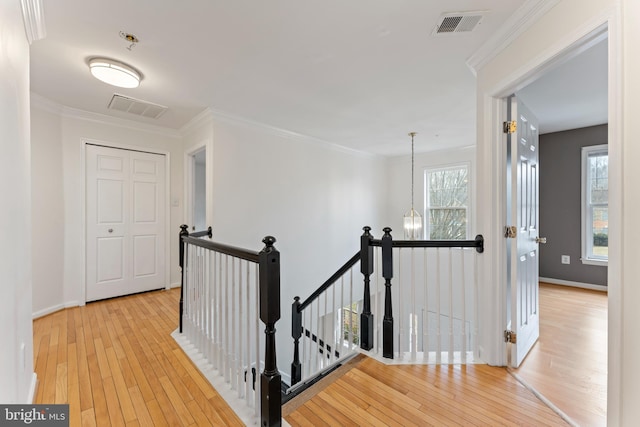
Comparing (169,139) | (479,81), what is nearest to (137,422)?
(479,81)

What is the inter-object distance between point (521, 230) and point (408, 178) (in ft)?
12.5

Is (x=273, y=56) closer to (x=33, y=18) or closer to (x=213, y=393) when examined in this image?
(x=33, y=18)

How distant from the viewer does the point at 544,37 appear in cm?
155

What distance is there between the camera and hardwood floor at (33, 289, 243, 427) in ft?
5.11

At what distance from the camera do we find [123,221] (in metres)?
3.65

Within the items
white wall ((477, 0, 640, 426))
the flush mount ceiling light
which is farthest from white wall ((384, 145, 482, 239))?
the flush mount ceiling light

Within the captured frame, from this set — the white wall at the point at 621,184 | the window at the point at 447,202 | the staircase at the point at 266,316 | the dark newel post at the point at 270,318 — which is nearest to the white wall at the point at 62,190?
the staircase at the point at 266,316

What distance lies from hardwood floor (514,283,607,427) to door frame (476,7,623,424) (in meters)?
0.29

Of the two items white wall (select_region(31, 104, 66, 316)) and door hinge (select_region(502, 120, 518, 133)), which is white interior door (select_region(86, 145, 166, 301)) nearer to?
white wall (select_region(31, 104, 66, 316))

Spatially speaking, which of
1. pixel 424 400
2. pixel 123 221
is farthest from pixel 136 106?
pixel 424 400

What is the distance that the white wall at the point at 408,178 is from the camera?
5.11m

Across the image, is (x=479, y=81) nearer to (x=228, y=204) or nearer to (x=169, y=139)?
(x=228, y=204)

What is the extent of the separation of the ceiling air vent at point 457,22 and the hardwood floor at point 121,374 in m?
2.68

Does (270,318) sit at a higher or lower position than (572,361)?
higher
